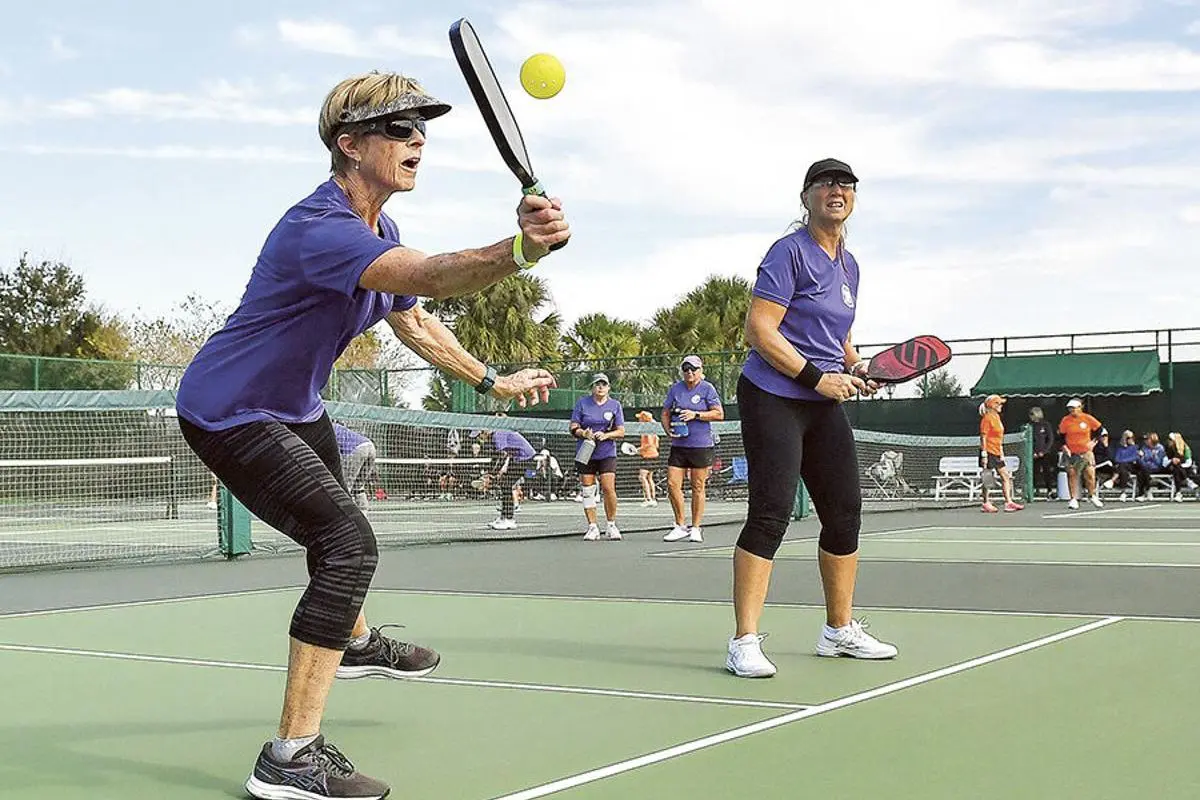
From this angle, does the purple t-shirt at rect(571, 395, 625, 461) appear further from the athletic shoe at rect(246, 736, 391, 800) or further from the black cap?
the athletic shoe at rect(246, 736, 391, 800)

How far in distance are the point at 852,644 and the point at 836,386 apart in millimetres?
1045

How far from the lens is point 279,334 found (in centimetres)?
407

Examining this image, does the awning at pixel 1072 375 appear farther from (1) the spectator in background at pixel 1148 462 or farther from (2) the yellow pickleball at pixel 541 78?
(2) the yellow pickleball at pixel 541 78

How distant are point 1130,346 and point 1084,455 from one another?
1153 centimetres

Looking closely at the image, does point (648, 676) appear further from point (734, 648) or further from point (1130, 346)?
point (1130, 346)

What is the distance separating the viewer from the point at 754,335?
6.00 m

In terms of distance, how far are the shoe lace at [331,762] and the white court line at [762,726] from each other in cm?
40

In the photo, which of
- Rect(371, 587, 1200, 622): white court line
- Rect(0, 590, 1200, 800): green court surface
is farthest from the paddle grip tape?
Rect(0, 590, 1200, 800): green court surface

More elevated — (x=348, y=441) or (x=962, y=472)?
(x=348, y=441)

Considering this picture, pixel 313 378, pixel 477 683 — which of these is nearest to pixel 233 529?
pixel 477 683

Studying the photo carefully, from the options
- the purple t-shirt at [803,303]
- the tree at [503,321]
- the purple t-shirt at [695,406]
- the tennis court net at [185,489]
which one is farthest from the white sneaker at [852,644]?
the tree at [503,321]

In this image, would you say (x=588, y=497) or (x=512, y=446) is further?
(x=512, y=446)

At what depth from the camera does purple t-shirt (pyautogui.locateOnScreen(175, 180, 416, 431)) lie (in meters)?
3.97

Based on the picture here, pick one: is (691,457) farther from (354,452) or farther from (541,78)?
(541,78)
